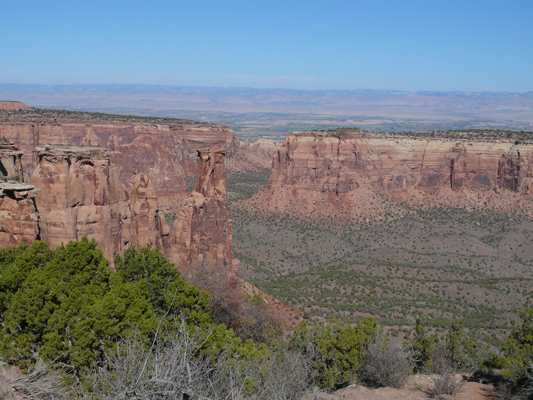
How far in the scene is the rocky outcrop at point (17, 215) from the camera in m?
16.6

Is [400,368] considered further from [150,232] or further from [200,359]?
[150,232]

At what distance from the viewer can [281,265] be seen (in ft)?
164

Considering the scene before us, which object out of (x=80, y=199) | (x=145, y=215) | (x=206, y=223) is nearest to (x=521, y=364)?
(x=80, y=199)

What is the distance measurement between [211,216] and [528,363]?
822 inches

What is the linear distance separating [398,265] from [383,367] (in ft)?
107

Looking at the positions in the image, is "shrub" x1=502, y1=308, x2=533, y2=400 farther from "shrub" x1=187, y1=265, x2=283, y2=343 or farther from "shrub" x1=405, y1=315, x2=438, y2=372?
"shrub" x1=187, y1=265, x2=283, y2=343

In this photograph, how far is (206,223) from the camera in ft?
101

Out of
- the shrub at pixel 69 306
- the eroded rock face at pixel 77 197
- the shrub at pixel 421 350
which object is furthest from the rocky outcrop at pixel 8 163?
the shrub at pixel 421 350

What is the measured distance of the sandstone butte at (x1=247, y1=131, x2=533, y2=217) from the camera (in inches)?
2608

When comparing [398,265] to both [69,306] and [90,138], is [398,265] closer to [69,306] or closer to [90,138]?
[69,306]

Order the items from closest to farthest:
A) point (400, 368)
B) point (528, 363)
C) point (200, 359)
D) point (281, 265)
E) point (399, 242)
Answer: point (200, 359)
point (528, 363)
point (400, 368)
point (281, 265)
point (399, 242)

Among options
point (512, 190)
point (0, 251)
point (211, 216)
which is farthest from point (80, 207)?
point (512, 190)

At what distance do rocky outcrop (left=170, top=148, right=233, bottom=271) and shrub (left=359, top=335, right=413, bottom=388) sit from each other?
13.6 meters

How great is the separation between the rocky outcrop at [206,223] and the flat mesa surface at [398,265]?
939 centimetres
